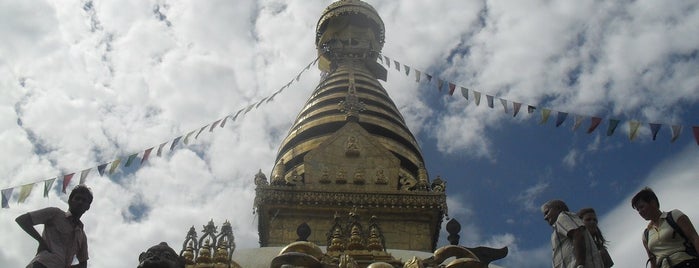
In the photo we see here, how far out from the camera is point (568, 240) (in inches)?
230

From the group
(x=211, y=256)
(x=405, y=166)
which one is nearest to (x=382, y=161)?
(x=405, y=166)

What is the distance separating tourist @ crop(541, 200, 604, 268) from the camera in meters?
5.64

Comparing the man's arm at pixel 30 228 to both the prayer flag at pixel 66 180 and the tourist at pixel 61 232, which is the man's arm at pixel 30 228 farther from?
the prayer flag at pixel 66 180

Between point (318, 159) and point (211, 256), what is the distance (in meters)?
7.46

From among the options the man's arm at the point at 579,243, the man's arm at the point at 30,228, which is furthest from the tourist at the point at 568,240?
the man's arm at the point at 30,228

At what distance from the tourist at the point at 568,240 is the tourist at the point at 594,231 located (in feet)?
1.18

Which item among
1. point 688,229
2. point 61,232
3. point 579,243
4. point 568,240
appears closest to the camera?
point 688,229

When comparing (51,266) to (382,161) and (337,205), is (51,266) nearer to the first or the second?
(337,205)

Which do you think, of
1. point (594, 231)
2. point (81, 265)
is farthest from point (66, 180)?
point (594, 231)

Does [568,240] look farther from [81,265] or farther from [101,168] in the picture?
[101,168]

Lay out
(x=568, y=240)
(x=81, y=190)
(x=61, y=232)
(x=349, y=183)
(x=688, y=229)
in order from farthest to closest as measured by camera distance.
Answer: (x=349, y=183)
(x=81, y=190)
(x=61, y=232)
(x=568, y=240)
(x=688, y=229)

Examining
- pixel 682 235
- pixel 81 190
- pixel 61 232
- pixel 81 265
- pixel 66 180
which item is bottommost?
pixel 81 265

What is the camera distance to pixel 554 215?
6.10 m

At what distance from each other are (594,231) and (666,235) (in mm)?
810
